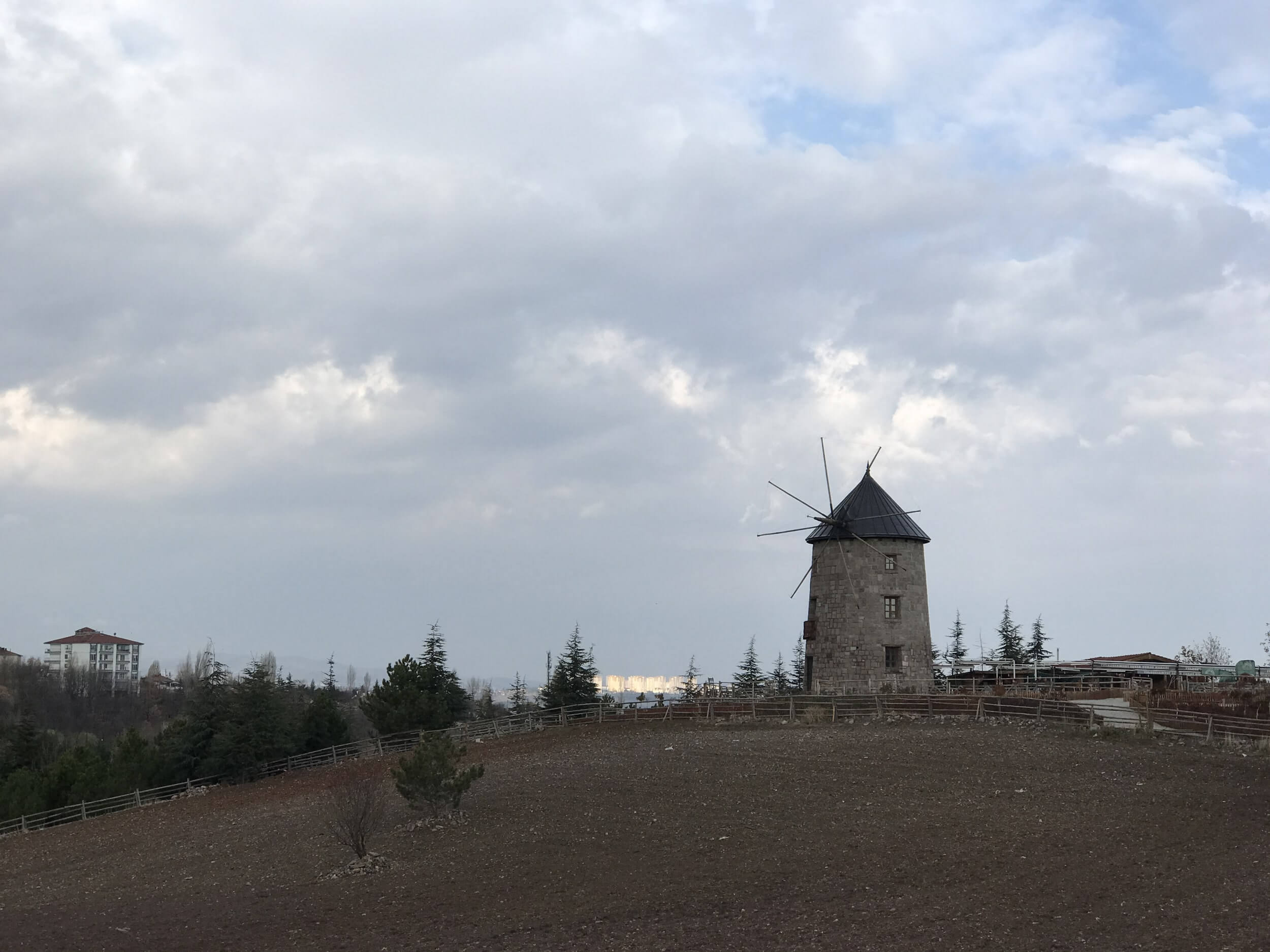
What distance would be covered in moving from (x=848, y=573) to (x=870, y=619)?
2.22m

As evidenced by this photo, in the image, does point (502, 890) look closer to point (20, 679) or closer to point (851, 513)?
point (851, 513)

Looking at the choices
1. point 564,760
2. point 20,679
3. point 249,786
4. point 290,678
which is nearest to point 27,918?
point 564,760

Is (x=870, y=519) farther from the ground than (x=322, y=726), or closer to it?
farther from the ground

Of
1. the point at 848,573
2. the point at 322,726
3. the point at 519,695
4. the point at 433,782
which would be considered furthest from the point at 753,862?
the point at 519,695

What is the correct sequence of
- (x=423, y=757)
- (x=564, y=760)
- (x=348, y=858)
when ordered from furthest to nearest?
(x=564, y=760) < (x=423, y=757) < (x=348, y=858)

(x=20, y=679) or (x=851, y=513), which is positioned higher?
(x=851, y=513)

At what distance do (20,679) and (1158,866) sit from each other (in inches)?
5566

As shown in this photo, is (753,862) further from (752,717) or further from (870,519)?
(870,519)

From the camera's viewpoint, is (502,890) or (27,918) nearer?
(502,890)

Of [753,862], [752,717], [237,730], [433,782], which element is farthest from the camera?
[237,730]

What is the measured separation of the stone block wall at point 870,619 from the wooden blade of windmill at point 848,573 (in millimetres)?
22

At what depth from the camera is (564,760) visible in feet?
119

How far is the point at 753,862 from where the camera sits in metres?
22.6

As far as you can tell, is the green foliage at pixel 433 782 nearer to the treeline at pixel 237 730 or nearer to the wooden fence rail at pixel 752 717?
the wooden fence rail at pixel 752 717
